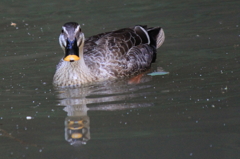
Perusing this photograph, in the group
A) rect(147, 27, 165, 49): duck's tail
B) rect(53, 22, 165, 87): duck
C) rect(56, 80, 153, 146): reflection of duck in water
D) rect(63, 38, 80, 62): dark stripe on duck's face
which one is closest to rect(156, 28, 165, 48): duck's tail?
rect(147, 27, 165, 49): duck's tail

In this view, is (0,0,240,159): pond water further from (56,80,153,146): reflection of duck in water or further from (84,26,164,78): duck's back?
(84,26,164,78): duck's back

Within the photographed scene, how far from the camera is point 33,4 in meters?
17.7

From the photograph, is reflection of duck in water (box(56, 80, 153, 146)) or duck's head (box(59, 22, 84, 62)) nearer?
reflection of duck in water (box(56, 80, 153, 146))

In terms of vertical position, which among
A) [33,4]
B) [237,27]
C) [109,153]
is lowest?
[109,153]

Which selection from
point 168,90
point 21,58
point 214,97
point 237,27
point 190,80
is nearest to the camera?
point 214,97

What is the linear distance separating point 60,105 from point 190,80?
2604mm

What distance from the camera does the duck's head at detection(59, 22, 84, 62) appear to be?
9.49 meters

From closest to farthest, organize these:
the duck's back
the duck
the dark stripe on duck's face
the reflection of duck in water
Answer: the reflection of duck in water < the dark stripe on duck's face < the duck < the duck's back

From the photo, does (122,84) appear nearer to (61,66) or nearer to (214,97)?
(61,66)

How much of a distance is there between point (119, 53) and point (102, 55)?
1.48 feet

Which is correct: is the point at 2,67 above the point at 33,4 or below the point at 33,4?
below

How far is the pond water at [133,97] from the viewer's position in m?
6.56

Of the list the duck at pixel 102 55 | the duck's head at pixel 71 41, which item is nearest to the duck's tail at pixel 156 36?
the duck at pixel 102 55

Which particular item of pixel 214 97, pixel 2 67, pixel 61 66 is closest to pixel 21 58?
pixel 2 67
